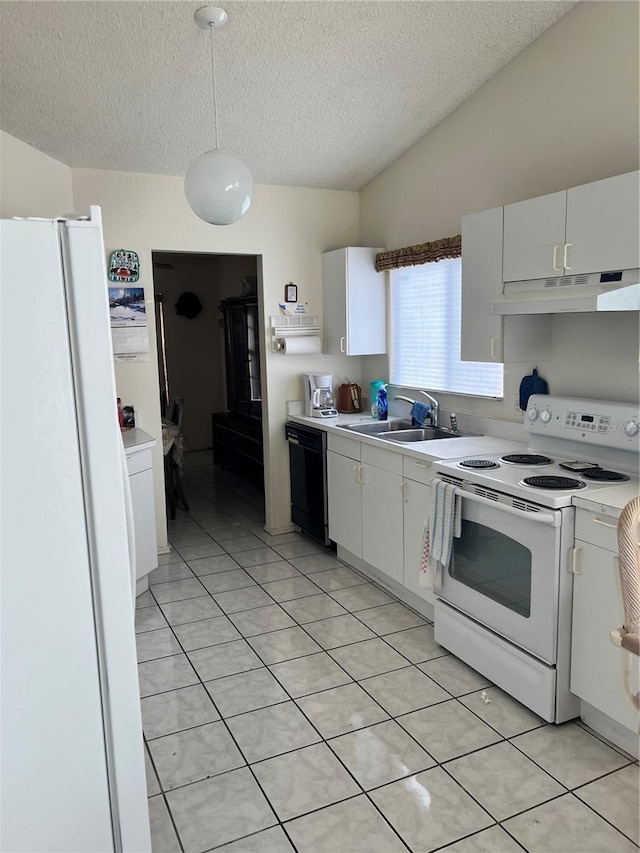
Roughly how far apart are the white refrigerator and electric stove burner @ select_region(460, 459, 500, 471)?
5.73 feet

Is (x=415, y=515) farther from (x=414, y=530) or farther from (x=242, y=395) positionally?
(x=242, y=395)

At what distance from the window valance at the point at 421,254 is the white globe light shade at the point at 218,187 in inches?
54.9

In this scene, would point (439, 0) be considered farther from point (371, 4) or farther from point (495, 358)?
point (495, 358)

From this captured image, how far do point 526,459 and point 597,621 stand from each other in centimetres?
87

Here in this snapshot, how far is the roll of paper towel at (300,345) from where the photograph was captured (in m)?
4.61

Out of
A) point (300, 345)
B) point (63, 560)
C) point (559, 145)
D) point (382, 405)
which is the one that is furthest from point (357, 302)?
point (63, 560)

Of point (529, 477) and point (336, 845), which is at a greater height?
point (529, 477)

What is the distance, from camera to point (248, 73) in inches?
123

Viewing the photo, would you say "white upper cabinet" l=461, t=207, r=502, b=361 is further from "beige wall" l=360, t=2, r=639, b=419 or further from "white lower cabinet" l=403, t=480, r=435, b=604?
"white lower cabinet" l=403, t=480, r=435, b=604

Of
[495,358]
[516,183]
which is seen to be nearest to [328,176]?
[516,183]

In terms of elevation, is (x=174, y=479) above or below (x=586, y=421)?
below

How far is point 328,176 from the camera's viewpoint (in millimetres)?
4508

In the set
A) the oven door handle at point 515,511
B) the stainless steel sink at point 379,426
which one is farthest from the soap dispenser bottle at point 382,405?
the oven door handle at point 515,511

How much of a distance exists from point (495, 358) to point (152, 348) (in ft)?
7.48
